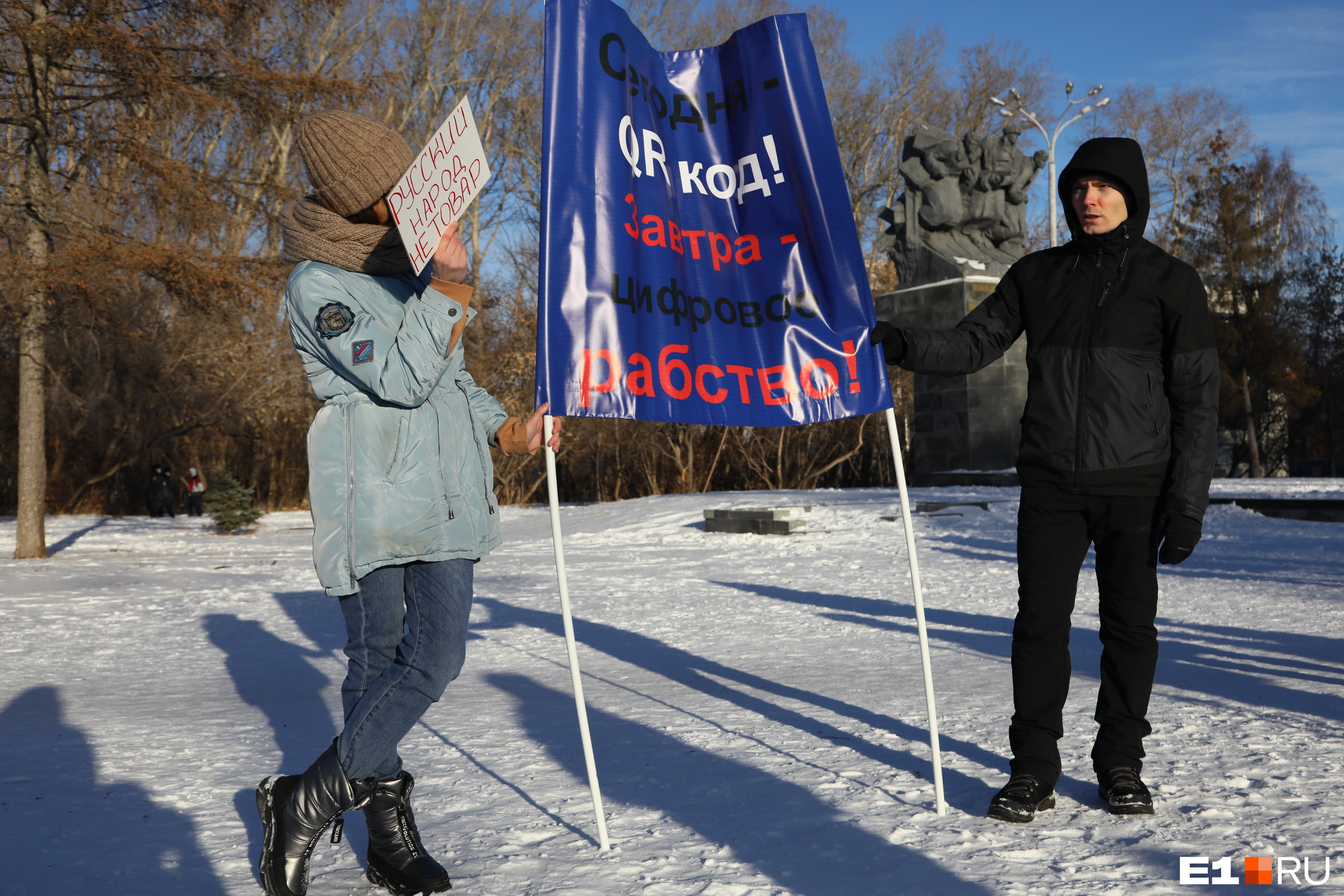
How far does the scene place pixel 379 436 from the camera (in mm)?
2656

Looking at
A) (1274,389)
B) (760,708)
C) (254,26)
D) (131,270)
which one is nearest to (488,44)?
(254,26)

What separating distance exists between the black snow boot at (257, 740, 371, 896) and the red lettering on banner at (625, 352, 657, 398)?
4.39ft

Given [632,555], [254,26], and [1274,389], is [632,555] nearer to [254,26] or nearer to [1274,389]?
[254,26]

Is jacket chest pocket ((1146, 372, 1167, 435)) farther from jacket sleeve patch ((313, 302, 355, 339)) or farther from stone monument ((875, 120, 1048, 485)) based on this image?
stone monument ((875, 120, 1048, 485))

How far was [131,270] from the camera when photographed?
14.5 metres

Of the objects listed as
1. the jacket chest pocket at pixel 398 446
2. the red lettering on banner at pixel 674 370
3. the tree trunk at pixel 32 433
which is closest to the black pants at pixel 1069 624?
the red lettering on banner at pixel 674 370

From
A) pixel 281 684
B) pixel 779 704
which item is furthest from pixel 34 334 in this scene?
pixel 779 704

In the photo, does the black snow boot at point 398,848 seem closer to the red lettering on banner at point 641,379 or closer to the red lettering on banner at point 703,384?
the red lettering on banner at point 641,379

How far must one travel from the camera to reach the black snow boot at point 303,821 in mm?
2658

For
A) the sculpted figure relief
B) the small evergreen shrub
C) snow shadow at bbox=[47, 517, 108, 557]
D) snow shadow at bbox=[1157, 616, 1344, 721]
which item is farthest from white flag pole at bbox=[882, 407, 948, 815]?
the sculpted figure relief

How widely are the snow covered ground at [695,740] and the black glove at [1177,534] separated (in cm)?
75

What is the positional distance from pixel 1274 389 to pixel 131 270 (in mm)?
32269

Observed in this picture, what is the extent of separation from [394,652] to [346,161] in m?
1.21

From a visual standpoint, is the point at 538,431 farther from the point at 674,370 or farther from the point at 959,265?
the point at 959,265
